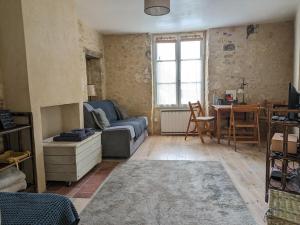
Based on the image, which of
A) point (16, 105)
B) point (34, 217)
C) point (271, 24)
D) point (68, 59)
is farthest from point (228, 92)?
point (34, 217)

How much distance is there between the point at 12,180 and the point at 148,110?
389cm

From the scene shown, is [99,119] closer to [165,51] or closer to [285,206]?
[165,51]

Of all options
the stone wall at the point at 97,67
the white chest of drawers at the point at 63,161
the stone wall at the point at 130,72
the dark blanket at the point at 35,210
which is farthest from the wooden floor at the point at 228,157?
the stone wall at the point at 97,67

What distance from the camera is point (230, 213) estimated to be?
2.15m

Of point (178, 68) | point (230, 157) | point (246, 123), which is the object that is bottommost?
point (230, 157)

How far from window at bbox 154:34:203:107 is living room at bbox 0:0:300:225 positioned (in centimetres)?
3

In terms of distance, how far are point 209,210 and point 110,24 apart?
4051 millimetres

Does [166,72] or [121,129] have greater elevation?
[166,72]

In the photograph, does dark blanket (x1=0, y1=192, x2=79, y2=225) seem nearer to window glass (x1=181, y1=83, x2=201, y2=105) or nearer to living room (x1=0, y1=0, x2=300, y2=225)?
living room (x1=0, y1=0, x2=300, y2=225)

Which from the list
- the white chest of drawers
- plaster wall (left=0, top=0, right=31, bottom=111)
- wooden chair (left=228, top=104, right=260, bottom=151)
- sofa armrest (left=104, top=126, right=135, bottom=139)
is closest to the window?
wooden chair (left=228, top=104, right=260, bottom=151)

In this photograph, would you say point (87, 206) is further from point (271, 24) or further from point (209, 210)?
point (271, 24)

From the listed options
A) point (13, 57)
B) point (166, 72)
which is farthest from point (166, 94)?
point (13, 57)

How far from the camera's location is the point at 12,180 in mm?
2283

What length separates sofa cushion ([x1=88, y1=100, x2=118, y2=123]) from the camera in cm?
479
